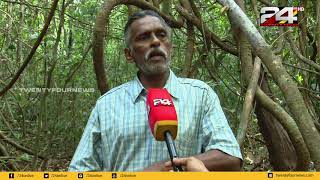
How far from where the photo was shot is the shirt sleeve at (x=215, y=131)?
1.71 meters

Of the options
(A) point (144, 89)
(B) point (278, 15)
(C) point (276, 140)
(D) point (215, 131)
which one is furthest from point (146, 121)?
(B) point (278, 15)

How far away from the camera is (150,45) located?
1892 mm

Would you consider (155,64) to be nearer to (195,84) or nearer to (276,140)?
(195,84)

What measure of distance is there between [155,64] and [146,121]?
0.21 metres

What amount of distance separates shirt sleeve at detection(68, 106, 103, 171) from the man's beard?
0.25 meters

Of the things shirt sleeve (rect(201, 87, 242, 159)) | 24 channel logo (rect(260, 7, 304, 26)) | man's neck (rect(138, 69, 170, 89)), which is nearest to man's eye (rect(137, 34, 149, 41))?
man's neck (rect(138, 69, 170, 89))

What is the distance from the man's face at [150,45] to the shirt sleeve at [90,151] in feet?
0.86

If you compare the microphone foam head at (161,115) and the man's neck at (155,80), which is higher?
the man's neck at (155,80)

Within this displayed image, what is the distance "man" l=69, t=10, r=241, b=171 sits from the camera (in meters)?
1.78

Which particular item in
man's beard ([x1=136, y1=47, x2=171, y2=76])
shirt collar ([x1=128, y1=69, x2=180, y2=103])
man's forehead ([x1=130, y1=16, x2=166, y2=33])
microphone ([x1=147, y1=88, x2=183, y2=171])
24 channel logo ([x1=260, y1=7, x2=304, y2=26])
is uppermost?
24 channel logo ([x1=260, y1=7, x2=304, y2=26])

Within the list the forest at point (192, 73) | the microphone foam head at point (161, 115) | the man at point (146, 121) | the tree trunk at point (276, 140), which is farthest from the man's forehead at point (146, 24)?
the tree trunk at point (276, 140)

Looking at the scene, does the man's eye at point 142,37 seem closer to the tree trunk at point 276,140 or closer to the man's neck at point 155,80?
the man's neck at point 155,80

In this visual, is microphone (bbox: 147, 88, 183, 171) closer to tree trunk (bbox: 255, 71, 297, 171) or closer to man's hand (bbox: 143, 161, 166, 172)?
man's hand (bbox: 143, 161, 166, 172)

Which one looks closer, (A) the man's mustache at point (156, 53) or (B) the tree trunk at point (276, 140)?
(A) the man's mustache at point (156, 53)
